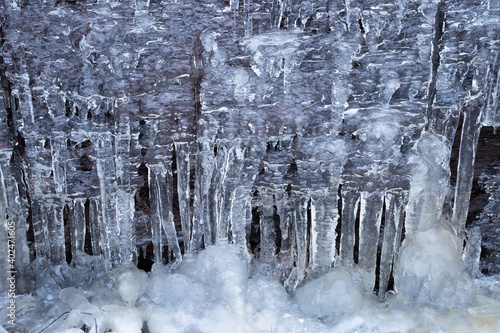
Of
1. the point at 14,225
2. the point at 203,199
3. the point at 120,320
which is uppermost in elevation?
the point at 203,199

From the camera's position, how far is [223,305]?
7.31 ft

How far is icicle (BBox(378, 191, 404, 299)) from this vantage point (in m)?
2.32

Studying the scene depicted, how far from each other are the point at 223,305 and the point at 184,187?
62cm

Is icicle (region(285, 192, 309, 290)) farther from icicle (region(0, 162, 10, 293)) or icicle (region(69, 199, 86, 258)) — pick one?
icicle (region(0, 162, 10, 293))

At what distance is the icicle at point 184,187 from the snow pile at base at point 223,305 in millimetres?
145

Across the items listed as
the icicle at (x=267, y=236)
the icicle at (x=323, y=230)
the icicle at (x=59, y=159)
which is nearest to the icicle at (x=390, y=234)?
the icicle at (x=323, y=230)

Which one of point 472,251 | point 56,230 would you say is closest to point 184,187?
point 56,230

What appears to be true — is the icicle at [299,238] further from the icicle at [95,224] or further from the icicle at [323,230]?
the icicle at [95,224]

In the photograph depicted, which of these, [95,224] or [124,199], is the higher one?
[124,199]

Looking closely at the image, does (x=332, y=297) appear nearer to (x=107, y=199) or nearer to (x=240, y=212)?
(x=240, y=212)

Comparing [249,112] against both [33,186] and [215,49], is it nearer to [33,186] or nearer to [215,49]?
[215,49]

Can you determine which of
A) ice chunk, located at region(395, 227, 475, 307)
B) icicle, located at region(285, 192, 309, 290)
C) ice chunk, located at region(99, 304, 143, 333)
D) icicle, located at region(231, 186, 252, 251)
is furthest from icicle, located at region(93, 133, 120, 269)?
ice chunk, located at region(395, 227, 475, 307)

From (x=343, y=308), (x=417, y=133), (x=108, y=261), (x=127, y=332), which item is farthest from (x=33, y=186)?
(x=417, y=133)

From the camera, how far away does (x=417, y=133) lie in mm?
2225
